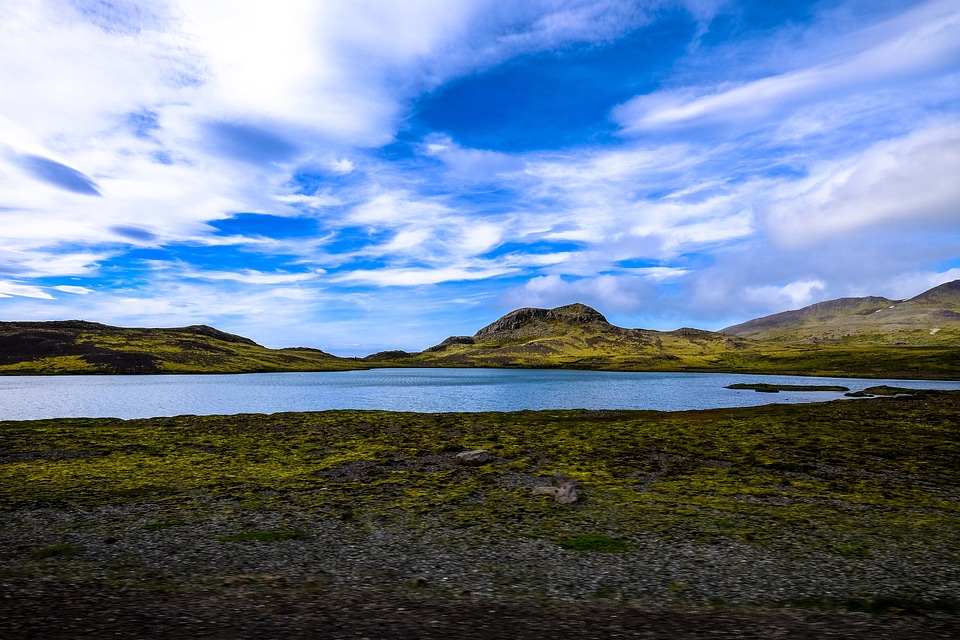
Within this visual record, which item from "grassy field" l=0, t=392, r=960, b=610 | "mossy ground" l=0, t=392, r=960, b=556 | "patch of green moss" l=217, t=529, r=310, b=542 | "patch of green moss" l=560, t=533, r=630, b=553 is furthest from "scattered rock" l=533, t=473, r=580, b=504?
"patch of green moss" l=217, t=529, r=310, b=542

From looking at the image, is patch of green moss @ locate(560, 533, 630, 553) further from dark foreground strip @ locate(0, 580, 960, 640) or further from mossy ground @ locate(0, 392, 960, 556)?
dark foreground strip @ locate(0, 580, 960, 640)

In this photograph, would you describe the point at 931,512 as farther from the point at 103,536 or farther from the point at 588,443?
the point at 103,536

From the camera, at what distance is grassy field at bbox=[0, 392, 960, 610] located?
23703 mm

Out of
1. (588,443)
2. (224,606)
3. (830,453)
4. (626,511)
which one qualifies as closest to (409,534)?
(224,606)

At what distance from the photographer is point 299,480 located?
3672cm

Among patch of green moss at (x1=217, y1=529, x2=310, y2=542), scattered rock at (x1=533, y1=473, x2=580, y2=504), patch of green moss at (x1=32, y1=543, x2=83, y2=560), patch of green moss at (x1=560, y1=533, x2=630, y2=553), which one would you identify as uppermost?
patch of green moss at (x1=32, y1=543, x2=83, y2=560)

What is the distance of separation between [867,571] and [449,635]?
52.5ft

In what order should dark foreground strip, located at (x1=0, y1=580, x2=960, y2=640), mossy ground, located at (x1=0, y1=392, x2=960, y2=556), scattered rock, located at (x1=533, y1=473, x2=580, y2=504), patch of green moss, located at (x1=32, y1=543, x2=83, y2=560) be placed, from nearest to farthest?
dark foreground strip, located at (x1=0, y1=580, x2=960, y2=640)
patch of green moss, located at (x1=32, y1=543, x2=83, y2=560)
mossy ground, located at (x1=0, y1=392, x2=960, y2=556)
scattered rock, located at (x1=533, y1=473, x2=580, y2=504)

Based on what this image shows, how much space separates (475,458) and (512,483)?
7.17 metres

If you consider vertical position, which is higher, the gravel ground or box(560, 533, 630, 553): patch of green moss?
the gravel ground

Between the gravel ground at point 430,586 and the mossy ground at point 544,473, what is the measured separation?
109 inches

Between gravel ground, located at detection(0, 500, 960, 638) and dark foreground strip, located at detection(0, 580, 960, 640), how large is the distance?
0.20ft

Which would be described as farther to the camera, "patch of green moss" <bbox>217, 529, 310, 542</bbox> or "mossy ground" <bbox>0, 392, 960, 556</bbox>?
"mossy ground" <bbox>0, 392, 960, 556</bbox>

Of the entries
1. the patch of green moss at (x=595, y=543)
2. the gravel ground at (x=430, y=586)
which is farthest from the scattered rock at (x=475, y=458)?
the patch of green moss at (x=595, y=543)
